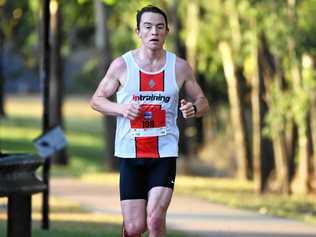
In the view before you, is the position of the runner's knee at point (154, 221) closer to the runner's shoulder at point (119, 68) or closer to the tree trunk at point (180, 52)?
the runner's shoulder at point (119, 68)

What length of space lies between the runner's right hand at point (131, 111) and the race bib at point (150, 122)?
100 millimetres

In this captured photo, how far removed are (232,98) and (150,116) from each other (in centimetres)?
2144

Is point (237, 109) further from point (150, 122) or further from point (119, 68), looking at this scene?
point (150, 122)

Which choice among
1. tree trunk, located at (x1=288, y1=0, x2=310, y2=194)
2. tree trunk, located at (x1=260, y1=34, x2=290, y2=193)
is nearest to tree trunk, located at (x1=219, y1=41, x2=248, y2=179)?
tree trunk, located at (x1=260, y1=34, x2=290, y2=193)

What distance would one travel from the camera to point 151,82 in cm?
820

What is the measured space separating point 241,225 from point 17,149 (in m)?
21.4

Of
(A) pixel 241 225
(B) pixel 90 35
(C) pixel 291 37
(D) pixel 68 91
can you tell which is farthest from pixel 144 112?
(D) pixel 68 91

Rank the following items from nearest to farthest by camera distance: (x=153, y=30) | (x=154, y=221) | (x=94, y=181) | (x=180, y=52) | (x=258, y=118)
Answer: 1. (x=154, y=221)
2. (x=153, y=30)
3. (x=258, y=118)
4. (x=94, y=181)
5. (x=180, y=52)

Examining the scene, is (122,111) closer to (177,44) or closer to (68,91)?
(177,44)

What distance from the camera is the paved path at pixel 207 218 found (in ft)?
46.0

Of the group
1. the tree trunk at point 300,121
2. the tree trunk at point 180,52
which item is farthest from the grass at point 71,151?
the tree trunk at point 300,121

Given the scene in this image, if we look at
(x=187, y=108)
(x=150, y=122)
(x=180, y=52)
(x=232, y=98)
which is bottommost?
(x=150, y=122)

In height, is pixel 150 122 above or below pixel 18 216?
above

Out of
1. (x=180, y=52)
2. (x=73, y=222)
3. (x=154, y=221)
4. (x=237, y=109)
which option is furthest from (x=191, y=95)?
(x=180, y=52)
